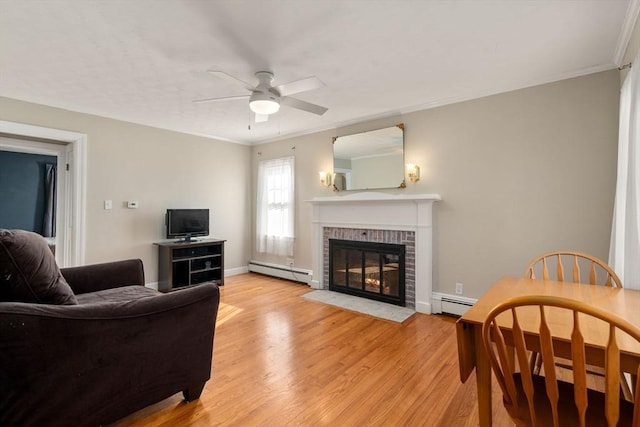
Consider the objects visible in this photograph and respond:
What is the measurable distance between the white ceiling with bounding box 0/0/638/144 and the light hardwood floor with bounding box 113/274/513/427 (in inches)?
99.1

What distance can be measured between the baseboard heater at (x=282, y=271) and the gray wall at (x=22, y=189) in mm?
4592

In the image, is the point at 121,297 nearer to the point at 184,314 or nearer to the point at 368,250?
the point at 184,314

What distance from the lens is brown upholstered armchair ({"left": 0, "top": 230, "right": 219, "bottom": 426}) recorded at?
132cm

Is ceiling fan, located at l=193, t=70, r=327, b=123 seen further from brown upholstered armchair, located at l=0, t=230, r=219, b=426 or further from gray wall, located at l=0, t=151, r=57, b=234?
gray wall, located at l=0, t=151, r=57, b=234

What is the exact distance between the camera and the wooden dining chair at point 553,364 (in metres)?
0.98

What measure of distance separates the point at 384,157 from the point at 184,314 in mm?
3178

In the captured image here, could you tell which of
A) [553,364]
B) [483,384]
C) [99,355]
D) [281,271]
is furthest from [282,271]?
[553,364]

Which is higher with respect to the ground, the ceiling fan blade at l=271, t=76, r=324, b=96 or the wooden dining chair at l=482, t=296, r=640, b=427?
the ceiling fan blade at l=271, t=76, r=324, b=96

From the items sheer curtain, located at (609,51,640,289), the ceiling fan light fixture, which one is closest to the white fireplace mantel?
sheer curtain, located at (609,51,640,289)

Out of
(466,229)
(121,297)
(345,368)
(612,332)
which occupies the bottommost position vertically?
(345,368)

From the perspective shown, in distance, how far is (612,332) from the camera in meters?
0.96

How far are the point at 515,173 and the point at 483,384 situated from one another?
2532 millimetres

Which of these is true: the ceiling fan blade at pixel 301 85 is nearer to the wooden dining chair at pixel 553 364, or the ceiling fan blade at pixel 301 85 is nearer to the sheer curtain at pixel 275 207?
the wooden dining chair at pixel 553 364

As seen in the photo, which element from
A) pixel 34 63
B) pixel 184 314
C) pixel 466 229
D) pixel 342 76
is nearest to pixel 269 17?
pixel 342 76
